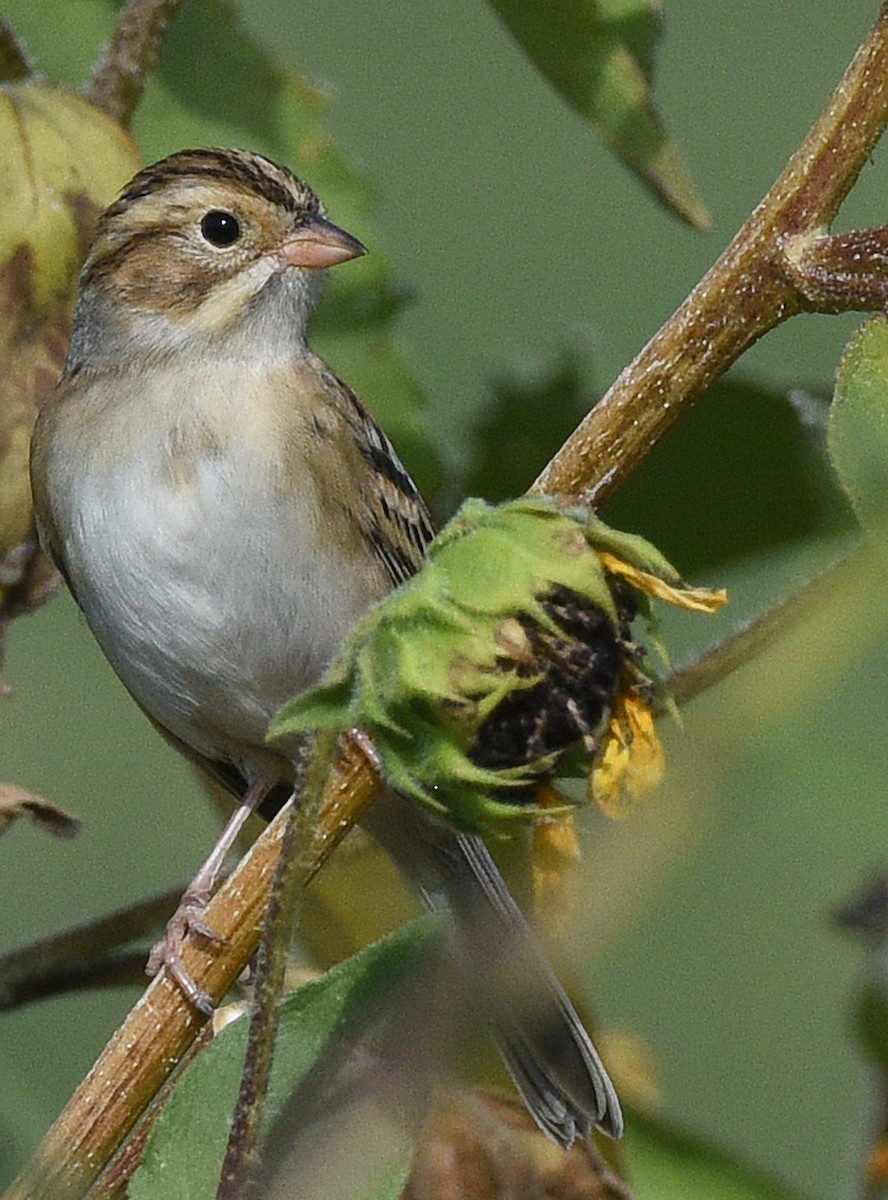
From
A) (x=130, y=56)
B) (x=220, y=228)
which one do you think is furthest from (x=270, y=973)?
(x=220, y=228)

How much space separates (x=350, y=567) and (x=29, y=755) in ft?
7.43

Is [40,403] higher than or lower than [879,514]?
lower

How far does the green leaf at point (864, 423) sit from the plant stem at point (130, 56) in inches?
32.6

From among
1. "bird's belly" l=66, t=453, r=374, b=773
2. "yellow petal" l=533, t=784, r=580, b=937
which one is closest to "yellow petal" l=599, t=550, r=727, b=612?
"yellow petal" l=533, t=784, r=580, b=937

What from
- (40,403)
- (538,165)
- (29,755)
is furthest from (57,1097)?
(538,165)

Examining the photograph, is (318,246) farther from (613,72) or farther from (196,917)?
(196,917)

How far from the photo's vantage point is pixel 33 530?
6.05 ft

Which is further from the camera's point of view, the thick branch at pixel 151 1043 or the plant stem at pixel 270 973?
the thick branch at pixel 151 1043

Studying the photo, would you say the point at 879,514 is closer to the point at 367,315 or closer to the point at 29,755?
the point at 367,315

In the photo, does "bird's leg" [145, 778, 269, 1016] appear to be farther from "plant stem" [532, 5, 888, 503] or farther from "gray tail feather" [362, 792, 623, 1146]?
"plant stem" [532, 5, 888, 503]

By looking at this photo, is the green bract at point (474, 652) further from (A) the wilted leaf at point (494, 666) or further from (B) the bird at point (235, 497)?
(B) the bird at point (235, 497)

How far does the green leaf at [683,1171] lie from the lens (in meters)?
1.45

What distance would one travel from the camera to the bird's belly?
2080 mm

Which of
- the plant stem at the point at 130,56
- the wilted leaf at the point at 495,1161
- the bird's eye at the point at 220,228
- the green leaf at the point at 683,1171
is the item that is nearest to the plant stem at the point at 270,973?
the wilted leaf at the point at 495,1161
